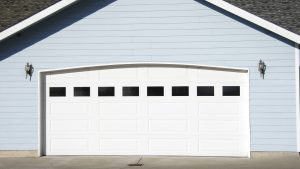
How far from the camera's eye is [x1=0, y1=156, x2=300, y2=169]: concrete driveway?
45.3 ft

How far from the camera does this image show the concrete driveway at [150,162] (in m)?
13.8

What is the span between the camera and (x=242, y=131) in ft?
50.5

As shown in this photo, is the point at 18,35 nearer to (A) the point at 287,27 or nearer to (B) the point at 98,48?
(B) the point at 98,48

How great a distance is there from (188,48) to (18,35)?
15.6 ft

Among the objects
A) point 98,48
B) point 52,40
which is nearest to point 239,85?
point 98,48

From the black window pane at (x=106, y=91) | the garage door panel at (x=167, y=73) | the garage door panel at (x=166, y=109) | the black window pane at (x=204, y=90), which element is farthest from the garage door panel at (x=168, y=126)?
the black window pane at (x=106, y=91)

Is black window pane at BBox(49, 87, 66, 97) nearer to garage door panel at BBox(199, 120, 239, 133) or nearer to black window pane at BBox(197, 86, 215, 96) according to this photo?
black window pane at BBox(197, 86, 215, 96)

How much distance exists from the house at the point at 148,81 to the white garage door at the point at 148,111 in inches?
1.1

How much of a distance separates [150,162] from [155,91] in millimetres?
2148

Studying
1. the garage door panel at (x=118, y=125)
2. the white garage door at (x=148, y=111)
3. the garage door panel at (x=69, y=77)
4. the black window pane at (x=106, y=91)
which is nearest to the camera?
the white garage door at (x=148, y=111)

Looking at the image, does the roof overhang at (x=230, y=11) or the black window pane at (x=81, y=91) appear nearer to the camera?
the roof overhang at (x=230, y=11)

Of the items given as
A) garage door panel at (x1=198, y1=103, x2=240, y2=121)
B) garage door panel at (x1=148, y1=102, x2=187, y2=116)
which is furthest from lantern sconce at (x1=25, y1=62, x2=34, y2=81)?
garage door panel at (x1=198, y1=103, x2=240, y2=121)

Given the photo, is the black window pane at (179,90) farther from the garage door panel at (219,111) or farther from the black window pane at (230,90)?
the black window pane at (230,90)

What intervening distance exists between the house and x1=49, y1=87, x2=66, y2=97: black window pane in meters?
0.03
